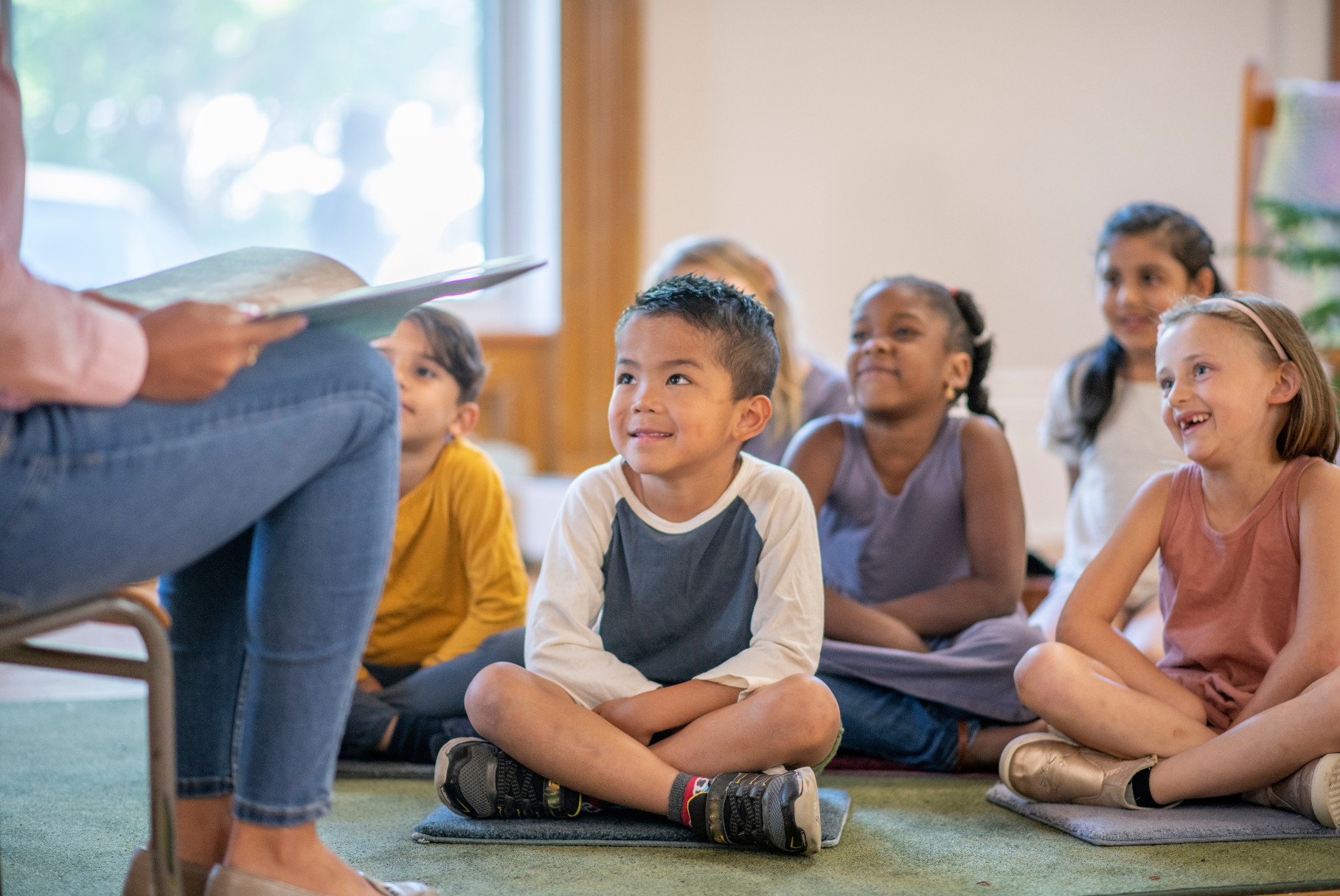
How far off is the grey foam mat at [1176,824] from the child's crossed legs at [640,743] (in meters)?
0.26

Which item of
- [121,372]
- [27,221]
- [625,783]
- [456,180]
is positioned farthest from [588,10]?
[121,372]

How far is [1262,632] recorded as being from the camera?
51.4 inches

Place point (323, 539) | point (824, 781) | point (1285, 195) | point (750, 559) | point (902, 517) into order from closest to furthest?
point (323, 539), point (750, 559), point (824, 781), point (902, 517), point (1285, 195)

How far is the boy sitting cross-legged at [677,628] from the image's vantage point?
1.15m

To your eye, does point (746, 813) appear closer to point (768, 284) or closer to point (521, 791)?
point (521, 791)

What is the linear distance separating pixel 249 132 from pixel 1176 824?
9.26ft

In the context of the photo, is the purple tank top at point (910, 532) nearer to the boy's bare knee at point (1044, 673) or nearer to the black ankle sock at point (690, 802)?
the boy's bare knee at point (1044, 673)

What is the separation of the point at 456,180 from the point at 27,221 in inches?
42.5

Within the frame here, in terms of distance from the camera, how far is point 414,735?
1.45 m

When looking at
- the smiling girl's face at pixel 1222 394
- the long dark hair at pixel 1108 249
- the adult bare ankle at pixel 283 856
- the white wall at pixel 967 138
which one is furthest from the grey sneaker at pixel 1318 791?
the white wall at pixel 967 138

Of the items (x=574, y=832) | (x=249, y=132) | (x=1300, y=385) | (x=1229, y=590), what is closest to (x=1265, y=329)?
(x=1300, y=385)

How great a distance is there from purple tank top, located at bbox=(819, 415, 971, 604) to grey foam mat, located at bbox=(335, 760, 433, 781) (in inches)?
24.8

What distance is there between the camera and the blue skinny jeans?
683 mm

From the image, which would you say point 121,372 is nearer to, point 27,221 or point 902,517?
point 902,517
